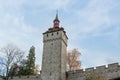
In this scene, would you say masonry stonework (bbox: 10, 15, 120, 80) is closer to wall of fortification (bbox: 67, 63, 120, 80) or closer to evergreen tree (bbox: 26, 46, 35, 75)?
wall of fortification (bbox: 67, 63, 120, 80)

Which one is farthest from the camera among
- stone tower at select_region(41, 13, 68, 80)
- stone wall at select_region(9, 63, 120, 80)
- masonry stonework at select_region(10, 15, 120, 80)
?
stone tower at select_region(41, 13, 68, 80)

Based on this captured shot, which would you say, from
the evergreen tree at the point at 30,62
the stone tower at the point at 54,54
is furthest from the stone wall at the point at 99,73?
the evergreen tree at the point at 30,62

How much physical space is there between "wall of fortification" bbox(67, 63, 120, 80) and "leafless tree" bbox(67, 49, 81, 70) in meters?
6.40

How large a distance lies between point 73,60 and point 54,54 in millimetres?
7307

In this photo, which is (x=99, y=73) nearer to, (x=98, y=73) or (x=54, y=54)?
(x=98, y=73)

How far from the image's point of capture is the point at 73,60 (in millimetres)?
36875

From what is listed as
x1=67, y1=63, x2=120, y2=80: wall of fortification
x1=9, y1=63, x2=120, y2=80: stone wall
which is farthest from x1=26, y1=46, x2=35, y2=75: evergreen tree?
x1=67, y1=63, x2=120, y2=80: wall of fortification

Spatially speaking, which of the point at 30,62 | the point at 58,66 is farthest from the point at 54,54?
the point at 30,62

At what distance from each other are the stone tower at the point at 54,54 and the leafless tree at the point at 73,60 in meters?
4.90

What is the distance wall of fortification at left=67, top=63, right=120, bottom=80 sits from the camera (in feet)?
87.3

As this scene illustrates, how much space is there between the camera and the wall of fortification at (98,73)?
26.6m

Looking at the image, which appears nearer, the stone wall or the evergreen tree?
the stone wall

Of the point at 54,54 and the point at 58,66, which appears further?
the point at 54,54

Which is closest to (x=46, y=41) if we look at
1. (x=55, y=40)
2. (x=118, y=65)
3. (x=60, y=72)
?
(x=55, y=40)
